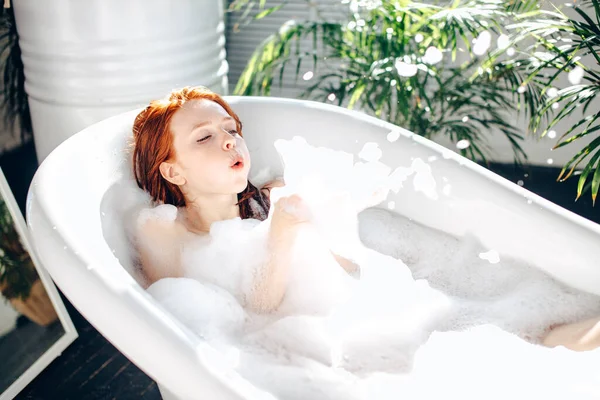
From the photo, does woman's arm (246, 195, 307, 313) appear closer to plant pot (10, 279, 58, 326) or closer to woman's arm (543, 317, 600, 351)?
woman's arm (543, 317, 600, 351)

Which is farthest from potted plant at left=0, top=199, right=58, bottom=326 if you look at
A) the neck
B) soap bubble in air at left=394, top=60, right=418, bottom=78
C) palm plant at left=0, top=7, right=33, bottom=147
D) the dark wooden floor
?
soap bubble in air at left=394, top=60, right=418, bottom=78

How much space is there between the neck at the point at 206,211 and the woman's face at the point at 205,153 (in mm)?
38

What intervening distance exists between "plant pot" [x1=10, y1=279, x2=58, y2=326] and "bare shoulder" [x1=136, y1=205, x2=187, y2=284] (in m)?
0.56

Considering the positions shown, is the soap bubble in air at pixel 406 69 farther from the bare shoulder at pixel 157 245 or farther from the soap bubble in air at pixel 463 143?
the bare shoulder at pixel 157 245

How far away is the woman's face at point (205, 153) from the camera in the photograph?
1425 mm

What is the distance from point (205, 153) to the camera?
142cm

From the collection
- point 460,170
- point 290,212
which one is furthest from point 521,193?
point 290,212

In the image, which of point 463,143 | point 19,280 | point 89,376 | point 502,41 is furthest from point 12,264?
point 502,41

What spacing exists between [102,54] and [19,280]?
2.20 feet

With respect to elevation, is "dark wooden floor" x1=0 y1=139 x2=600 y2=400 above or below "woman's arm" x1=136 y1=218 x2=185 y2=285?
below

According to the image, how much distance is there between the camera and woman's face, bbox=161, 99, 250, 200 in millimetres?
1425

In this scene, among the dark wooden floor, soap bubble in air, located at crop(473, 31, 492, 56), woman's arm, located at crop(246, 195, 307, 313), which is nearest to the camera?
woman's arm, located at crop(246, 195, 307, 313)

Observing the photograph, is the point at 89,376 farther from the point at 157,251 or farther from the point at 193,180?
the point at 193,180

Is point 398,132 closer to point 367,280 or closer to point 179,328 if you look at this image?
point 367,280
